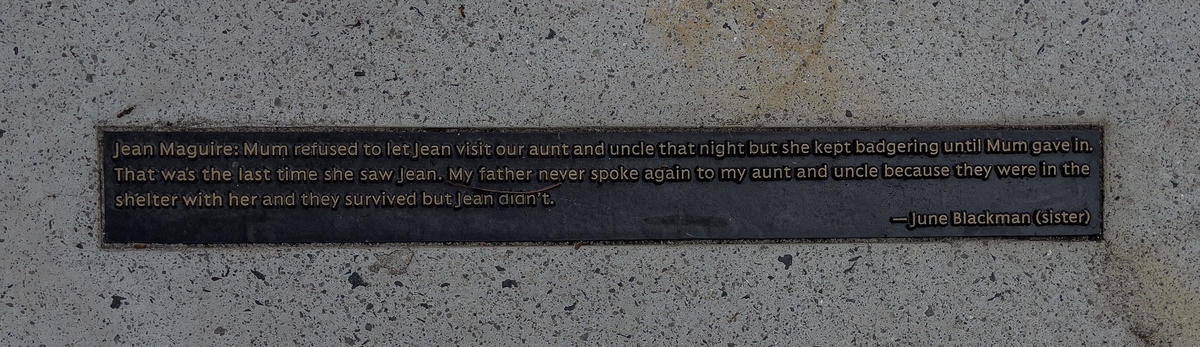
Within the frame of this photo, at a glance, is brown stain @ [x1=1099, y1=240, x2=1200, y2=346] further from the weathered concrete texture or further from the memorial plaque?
the memorial plaque

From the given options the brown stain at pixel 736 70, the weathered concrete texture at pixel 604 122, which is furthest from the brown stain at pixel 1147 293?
the brown stain at pixel 736 70

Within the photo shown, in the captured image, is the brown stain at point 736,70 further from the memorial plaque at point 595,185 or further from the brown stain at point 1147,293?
the brown stain at point 1147,293

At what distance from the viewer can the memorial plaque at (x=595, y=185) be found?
2656 mm

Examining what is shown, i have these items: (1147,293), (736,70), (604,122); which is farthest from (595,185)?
(1147,293)

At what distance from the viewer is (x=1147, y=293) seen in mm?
2781

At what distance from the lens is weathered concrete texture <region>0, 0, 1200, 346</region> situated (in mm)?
2705

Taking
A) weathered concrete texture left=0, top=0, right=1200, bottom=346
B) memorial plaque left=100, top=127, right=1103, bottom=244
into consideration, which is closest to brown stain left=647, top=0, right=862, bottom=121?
weathered concrete texture left=0, top=0, right=1200, bottom=346

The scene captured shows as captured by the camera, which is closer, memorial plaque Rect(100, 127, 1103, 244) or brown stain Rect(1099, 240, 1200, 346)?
memorial plaque Rect(100, 127, 1103, 244)

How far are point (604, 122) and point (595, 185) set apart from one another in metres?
0.24

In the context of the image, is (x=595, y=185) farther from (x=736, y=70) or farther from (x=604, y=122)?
(x=736, y=70)

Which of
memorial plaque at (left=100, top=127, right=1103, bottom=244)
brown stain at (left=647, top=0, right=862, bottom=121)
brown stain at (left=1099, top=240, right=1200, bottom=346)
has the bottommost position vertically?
brown stain at (left=1099, top=240, right=1200, bottom=346)

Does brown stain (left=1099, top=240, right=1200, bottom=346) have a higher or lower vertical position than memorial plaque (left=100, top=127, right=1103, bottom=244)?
lower

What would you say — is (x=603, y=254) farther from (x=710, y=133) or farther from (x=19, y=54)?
(x=19, y=54)

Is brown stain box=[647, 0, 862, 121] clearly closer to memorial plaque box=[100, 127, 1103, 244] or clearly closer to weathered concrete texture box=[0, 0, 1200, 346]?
weathered concrete texture box=[0, 0, 1200, 346]
